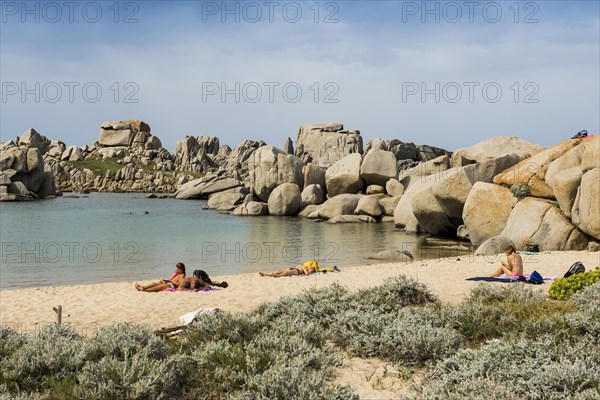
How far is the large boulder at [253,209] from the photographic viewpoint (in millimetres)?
57812

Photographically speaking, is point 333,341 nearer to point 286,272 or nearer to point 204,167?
point 286,272

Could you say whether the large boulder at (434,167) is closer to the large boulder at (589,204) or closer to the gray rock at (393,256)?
the gray rock at (393,256)

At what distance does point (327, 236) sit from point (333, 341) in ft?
98.5

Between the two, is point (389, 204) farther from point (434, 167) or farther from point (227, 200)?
point (227, 200)

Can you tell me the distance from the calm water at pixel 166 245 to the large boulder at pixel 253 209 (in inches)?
87.3

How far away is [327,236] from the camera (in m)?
40.1

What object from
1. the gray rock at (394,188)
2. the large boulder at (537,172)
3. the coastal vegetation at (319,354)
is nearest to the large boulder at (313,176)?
the gray rock at (394,188)

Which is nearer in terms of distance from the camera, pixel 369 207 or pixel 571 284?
pixel 571 284

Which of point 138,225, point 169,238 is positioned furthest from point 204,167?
point 169,238

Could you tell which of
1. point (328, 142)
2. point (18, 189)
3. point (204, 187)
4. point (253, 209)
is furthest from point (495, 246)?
point (328, 142)

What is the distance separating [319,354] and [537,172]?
25.8m

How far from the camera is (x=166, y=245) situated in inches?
1426

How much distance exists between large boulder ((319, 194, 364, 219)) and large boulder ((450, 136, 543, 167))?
42.4 feet

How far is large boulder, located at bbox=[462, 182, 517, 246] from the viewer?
3130 centimetres
